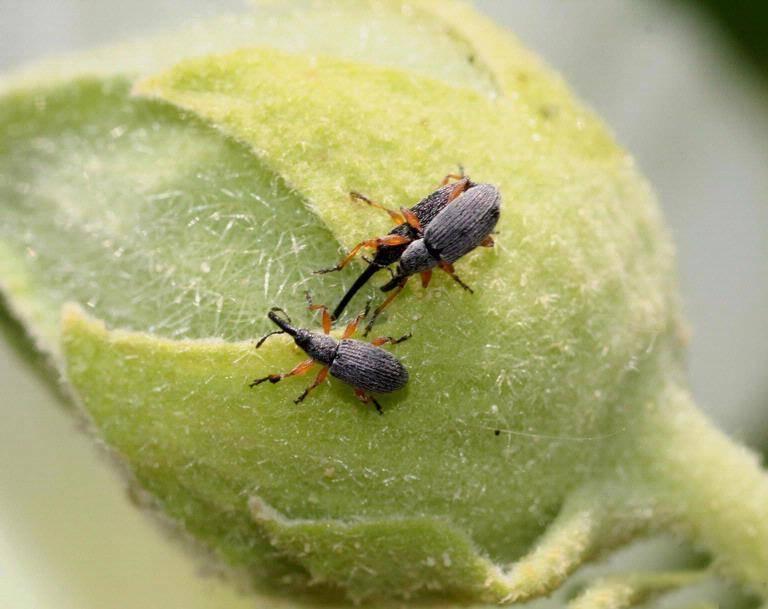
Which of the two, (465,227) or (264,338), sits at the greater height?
(465,227)

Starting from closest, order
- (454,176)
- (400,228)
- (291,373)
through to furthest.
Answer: (291,373)
(400,228)
(454,176)

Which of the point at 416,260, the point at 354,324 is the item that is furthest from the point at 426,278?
the point at 354,324

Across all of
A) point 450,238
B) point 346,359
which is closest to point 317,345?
point 346,359

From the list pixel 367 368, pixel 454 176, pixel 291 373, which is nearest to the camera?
pixel 367 368

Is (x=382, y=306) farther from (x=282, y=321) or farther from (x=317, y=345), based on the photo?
(x=282, y=321)

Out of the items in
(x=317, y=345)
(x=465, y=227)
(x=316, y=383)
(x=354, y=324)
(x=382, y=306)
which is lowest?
(x=316, y=383)

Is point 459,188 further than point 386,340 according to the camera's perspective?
Yes

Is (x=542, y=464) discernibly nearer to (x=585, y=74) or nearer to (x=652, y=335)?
→ (x=652, y=335)
